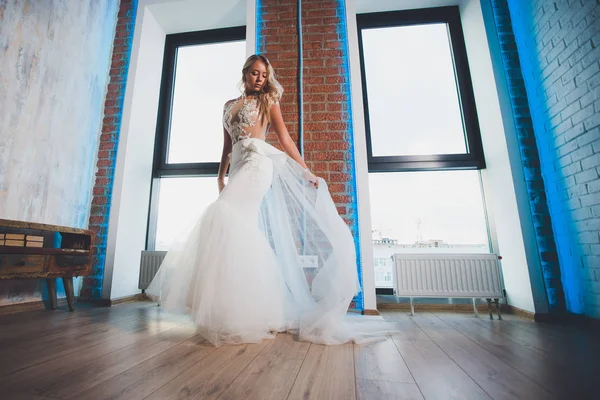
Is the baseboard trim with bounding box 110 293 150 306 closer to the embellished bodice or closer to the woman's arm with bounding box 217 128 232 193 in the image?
the woman's arm with bounding box 217 128 232 193

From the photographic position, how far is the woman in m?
1.34

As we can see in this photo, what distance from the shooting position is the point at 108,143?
283 centimetres

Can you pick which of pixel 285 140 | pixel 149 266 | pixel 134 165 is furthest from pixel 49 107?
pixel 285 140

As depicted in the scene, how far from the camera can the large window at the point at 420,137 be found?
2.59 metres

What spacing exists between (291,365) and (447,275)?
1.71m

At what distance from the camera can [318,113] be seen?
2541 millimetres

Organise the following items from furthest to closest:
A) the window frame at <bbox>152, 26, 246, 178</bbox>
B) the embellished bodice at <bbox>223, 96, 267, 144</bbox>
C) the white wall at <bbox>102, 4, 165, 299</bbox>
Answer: the window frame at <bbox>152, 26, 246, 178</bbox> < the white wall at <bbox>102, 4, 165, 299</bbox> < the embellished bodice at <bbox>223, 96, 267, 144</bbox>

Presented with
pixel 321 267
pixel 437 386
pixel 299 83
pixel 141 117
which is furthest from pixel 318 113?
pixel 437 386

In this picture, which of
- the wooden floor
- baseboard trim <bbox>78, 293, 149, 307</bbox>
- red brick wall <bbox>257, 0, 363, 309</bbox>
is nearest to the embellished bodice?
red brick wall <bbox>257, 0, 363, 309</bbox>

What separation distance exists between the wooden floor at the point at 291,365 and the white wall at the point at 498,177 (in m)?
0.56

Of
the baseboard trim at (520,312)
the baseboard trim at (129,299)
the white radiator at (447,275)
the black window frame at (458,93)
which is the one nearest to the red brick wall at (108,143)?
the baseboard trim at (129,299)

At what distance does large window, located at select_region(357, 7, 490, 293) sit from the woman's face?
1.40m

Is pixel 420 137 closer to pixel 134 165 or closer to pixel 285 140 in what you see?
pixel 285 140

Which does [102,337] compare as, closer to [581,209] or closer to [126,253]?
[126,253]
